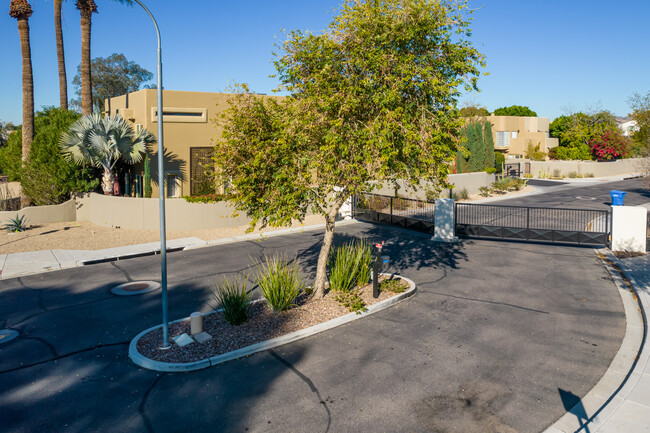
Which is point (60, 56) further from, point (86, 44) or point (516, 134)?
point (516, 134)

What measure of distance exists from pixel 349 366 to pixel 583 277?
932 cm

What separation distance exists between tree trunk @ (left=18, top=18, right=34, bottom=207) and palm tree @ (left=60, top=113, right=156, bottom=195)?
3.14 metres

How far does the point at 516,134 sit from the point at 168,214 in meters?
48.9

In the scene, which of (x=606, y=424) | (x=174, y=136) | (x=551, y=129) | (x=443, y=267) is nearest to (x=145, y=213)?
(x=174, y=136)

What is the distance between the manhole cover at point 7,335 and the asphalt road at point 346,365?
0.19 meters

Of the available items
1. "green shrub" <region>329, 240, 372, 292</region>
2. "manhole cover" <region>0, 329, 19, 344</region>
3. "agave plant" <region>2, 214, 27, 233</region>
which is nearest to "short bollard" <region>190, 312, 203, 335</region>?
"green shrub" <region>329, 240, 372, 292</region>

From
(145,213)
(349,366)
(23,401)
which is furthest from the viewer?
(145,213)

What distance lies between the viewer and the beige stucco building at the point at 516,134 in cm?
5591

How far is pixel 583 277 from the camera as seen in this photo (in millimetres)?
14047

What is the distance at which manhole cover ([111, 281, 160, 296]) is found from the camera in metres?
13.1

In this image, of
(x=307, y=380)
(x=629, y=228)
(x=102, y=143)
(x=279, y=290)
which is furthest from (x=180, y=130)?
(x=629, y=228)

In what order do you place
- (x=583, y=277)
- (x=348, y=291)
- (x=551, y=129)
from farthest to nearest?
(x=551, y=129) < (x=583, y=277) < (x=348, y=291)

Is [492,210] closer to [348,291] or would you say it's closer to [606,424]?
[348,291]

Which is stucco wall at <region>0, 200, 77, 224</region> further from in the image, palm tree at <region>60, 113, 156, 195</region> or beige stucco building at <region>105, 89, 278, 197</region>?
beige stucco building at <region>105, 89, 278, 197</region>
